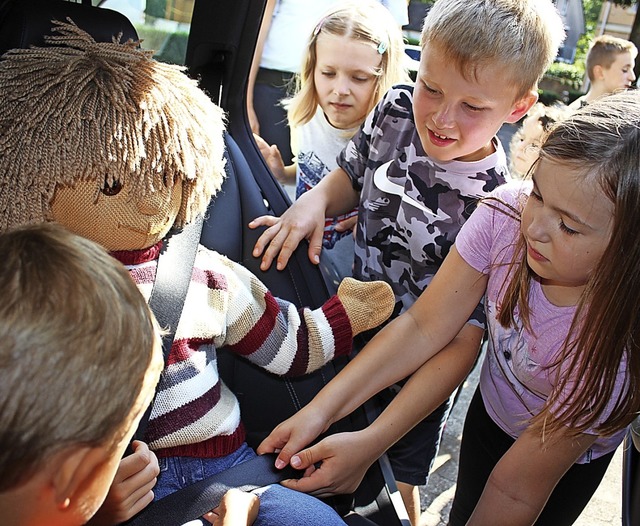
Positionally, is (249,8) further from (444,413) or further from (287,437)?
(444,413)

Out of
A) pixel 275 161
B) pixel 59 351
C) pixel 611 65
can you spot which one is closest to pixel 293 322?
pixel 59 351

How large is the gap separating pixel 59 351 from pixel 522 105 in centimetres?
120

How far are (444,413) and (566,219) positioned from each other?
0.81 m

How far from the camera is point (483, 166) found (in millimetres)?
1601

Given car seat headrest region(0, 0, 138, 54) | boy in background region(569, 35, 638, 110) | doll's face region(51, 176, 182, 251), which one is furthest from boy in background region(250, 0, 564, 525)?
boy in background region(569, 35, 638, 110)

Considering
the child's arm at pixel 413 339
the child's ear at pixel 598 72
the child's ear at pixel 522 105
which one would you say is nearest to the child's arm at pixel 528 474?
the child's arm at pixel 413 339

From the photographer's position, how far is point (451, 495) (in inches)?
93.4

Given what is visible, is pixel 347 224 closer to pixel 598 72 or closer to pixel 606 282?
pixel 606 282

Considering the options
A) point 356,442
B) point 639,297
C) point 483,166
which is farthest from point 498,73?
point 356,442

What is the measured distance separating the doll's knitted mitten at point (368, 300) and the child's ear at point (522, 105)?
487 mm

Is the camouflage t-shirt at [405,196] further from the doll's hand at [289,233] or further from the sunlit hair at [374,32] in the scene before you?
the sunlit hair at [374,32]

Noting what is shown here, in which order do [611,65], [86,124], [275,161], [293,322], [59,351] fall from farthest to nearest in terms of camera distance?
1. [611,65]
2. [275,161]
3. [293,322]
4. [86,124]
5. [59,351]

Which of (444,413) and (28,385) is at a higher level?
(28,385)

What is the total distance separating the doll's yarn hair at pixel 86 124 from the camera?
3.53ft
